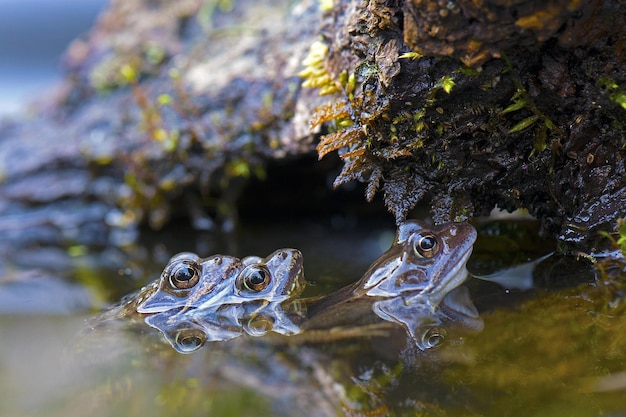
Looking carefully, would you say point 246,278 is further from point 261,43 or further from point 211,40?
point 211,40

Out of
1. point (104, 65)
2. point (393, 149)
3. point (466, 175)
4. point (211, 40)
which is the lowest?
point (466, 175)

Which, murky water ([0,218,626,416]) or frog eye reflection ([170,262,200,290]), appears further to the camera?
frog eye reflection ([170,262,200,290])

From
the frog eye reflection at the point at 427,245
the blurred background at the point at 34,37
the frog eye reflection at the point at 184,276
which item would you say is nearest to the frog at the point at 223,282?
the frog eye reflection at the point at 184,276

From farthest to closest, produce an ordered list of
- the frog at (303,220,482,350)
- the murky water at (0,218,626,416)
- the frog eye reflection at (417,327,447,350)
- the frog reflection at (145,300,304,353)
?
the frog reflection at (145,300,304,353) < the frog at (303,220,482,350) < the frog eye reflection at (417,327,447,350) < the murky water at (0,218,626,416)

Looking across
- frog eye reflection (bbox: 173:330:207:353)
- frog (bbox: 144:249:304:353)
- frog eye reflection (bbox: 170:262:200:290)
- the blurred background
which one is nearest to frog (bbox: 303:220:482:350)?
frog (bbox: 144:249:304:353)

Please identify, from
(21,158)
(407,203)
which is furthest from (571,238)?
(21,158)

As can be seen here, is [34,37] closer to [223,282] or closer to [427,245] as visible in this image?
[223,282]

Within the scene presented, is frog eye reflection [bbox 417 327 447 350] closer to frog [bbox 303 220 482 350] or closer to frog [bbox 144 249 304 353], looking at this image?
frog [bbox 303 220 482 350]

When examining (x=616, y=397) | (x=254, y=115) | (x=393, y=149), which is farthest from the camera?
(x=254, y=115)
